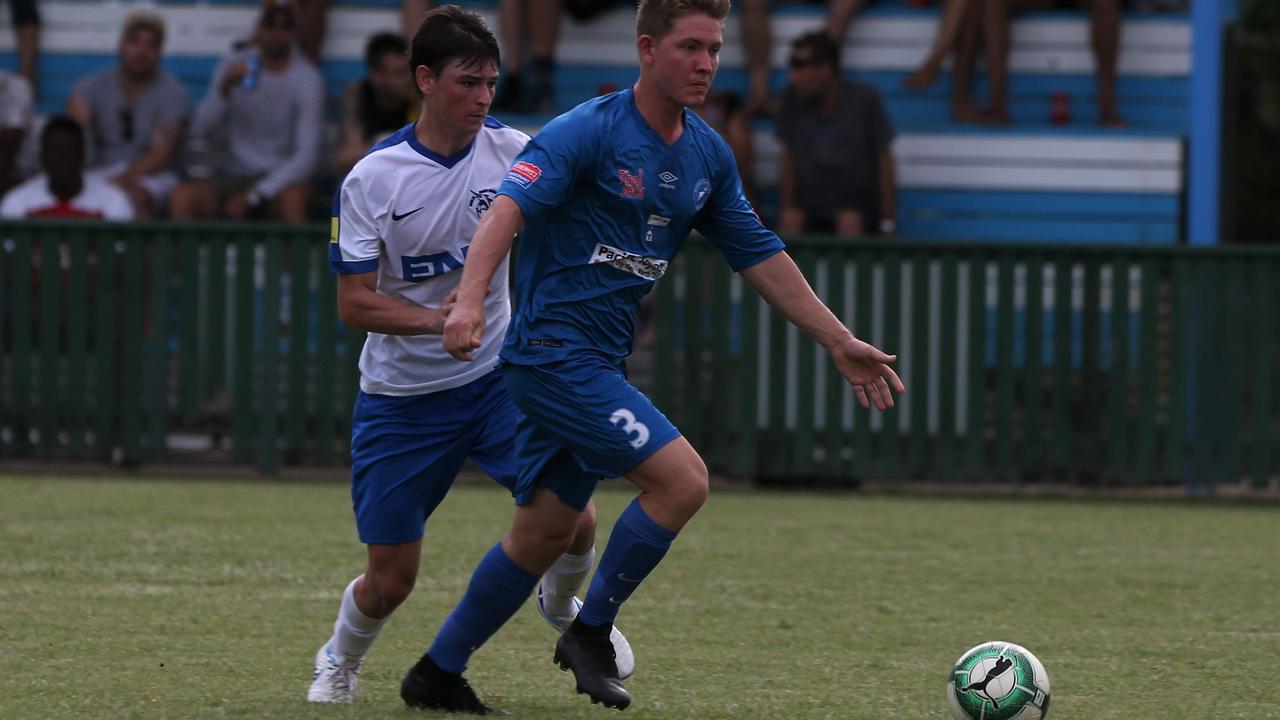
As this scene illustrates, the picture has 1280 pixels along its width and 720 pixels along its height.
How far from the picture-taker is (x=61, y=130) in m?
12.7

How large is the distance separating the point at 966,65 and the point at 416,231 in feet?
30.2

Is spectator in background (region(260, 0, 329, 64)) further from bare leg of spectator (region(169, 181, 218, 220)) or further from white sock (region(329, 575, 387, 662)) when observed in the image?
white sock (region(329, 575, 387, 662))

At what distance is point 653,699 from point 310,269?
22.7ft

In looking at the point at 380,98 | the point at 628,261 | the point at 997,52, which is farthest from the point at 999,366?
the point at 628,261

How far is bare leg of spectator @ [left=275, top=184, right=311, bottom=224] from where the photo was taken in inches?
515

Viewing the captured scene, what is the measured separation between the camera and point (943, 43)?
1387 centimetres

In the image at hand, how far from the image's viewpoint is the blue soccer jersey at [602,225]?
5.09 meters

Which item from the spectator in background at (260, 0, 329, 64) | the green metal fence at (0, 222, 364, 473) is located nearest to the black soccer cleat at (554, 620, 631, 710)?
the green metal fence at (0, 222, 364, 473)

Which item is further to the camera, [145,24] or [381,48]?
[145,24]

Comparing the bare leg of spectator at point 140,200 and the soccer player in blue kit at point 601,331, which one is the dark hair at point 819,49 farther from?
the soccer player in blue kit at point 601,331

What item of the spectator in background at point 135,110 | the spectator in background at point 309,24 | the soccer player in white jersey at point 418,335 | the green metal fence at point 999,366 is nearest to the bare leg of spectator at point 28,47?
the spectator in background at point 135,110

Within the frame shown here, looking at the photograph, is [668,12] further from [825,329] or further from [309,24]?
[309,24]

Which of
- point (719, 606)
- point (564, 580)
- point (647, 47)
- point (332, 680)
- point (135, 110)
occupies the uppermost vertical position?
point (647, 47)

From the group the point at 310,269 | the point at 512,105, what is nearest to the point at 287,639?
the point at 310,269
